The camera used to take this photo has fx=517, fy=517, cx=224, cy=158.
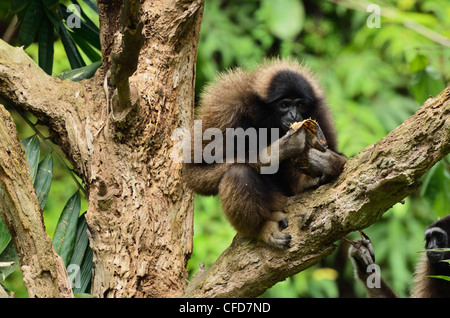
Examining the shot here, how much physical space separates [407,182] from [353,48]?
6753 mm

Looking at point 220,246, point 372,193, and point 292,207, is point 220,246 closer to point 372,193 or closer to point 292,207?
point 292,207

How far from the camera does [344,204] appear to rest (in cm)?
334

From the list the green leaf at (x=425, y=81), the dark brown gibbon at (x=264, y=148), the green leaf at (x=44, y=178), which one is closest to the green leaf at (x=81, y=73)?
the green leaf at (x=44, y=178)

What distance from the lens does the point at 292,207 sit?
3783 millimetres

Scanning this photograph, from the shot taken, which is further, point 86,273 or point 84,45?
point 84,45

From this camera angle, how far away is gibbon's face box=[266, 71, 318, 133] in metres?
4.40

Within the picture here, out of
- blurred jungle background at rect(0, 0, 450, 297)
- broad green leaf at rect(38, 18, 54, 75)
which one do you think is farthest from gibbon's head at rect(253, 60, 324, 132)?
blurred jungle background at rect(0, 0, 450, 297)

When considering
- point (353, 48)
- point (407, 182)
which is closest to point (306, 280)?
point (353, 48)

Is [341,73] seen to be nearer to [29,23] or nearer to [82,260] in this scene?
[29,23]

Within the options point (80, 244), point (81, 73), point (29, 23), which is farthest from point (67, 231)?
point (29, 23)

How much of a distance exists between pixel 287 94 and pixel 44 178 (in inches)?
86.8

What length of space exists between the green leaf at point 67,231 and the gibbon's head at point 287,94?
1.86 meters

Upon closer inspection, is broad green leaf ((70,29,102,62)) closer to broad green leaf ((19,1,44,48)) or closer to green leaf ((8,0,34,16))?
broad green leaf ((19,1,44,48))

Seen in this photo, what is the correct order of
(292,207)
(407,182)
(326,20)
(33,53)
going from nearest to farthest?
(407,182) → (292,207) → (33,53) → (326,20)
